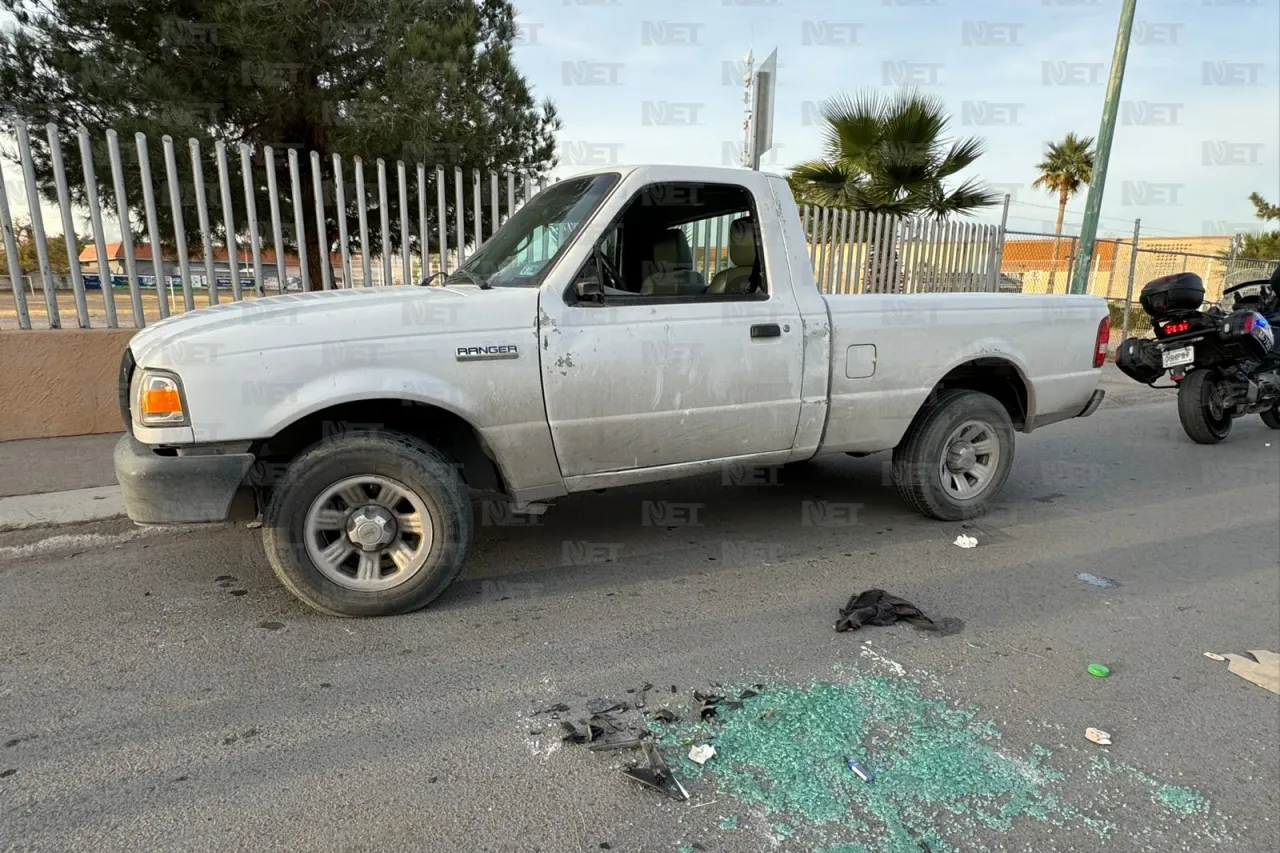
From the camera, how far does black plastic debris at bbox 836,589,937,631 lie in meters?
3.29

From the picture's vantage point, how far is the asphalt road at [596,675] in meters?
2.08

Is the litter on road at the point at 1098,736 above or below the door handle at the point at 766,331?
below

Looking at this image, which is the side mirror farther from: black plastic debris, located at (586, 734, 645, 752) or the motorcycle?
the motorcycle

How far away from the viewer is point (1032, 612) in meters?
3.48

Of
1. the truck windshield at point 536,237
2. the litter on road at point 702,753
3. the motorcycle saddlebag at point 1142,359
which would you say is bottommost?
the litter on road at point 702,753

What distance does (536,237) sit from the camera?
3.70 meters

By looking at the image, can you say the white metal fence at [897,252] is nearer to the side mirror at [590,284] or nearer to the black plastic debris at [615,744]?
the side mirror at [590,284]

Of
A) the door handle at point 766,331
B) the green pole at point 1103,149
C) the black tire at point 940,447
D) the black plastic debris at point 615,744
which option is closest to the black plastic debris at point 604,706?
the black plastic debris at point 615,744

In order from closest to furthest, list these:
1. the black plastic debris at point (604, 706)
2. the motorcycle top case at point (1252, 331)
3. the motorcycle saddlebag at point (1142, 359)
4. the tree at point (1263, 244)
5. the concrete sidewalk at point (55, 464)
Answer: the black plastic debris at point (604, 706) < the concrete sidewalk at point (55, 464) < the motorcycle top case at point (1252, 331) < the motorcycle saddlebag at point (1142, 359) < the tree at point (1263, 244)

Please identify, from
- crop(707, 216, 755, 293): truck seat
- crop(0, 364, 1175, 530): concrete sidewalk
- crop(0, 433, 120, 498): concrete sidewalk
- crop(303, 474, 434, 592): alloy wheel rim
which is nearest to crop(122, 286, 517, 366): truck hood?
crop(303, 474, 434, 592): alloy wheel rim

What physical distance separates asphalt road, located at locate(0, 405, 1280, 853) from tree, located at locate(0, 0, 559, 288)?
18.2 feet

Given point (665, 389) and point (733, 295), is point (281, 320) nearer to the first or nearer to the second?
point (665, 389)

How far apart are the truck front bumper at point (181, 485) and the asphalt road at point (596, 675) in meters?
0.51

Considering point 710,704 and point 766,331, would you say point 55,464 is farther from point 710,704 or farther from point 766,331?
point 710,704
